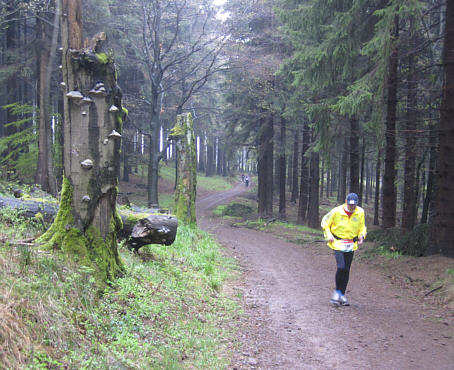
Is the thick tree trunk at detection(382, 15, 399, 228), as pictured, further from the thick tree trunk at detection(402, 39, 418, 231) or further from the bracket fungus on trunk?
the bracket fungus on trunk

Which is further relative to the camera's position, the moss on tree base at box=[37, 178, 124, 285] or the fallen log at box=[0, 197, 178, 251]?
the fallen log at box=[0, 197, 178, 251]

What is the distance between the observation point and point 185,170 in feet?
50.4

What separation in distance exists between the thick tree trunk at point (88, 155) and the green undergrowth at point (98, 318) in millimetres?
479

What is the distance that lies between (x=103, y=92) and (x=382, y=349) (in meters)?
5.17

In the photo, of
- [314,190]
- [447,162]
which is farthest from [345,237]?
[314,190]

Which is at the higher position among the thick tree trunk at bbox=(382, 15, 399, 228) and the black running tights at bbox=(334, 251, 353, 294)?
the thick tree trunk at bbox=(382, 15, 399, 228)

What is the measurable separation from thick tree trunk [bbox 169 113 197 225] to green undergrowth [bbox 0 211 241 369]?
325 inches

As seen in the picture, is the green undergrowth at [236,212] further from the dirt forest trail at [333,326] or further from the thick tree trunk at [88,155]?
the thick tree trunk at [88,155]

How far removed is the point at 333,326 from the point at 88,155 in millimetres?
4506

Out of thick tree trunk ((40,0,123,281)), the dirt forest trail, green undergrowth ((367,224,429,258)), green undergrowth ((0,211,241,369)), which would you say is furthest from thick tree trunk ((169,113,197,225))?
thick tree trunk ((40,0,123,281))

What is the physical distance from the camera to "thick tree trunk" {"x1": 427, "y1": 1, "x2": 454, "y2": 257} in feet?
29.3

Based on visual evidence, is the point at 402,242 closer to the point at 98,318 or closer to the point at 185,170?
the point at 185,170

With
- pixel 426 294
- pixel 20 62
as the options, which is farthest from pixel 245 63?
pixel 426 294

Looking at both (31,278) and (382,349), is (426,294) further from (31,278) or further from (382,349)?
(31,278)
